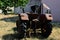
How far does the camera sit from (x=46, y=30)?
A: 402 inches

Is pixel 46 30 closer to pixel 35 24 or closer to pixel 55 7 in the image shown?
pixel 35 24

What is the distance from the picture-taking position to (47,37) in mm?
10367

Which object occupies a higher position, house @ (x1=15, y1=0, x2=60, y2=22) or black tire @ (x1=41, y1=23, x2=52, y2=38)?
house @ (x1=15, y1=0, x2=60, y2=22)

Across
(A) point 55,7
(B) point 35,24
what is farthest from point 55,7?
(B) point 35,24

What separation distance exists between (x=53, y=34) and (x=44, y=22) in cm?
118

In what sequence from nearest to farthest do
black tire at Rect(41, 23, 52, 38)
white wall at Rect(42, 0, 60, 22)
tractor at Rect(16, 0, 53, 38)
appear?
1. tractor at Rect(16, 0, 53, 38)
2. black tire at Rect(41, 23, 52, 38)
3. white wall at Rect(42, 0, 60, 22)

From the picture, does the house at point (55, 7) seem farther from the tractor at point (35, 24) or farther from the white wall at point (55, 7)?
the tractor at point (35, 24)

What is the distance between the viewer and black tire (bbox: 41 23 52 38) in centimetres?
1013

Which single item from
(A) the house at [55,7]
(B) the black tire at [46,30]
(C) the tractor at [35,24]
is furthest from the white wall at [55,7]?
(B) the black tire at [46,30]

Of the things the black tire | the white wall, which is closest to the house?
the white wall

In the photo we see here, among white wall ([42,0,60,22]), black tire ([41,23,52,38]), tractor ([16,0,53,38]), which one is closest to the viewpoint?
tractor ([16,0,53,38])

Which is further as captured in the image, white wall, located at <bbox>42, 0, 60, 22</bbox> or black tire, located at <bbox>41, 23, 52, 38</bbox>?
white wall, located at <bbox>42, 0, 60, 22</bbox>

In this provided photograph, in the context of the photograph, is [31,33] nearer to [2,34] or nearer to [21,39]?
[21,39]

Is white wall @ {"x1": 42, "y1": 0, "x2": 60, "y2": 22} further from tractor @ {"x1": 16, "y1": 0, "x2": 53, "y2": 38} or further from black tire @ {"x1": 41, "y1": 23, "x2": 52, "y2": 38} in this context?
black tire @ {"x1": 41, "y1": 23, "x2": 52, "y2": 38}
